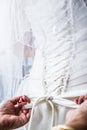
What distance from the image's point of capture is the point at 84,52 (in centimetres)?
70

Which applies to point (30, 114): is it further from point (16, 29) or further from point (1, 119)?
point (16, 29)

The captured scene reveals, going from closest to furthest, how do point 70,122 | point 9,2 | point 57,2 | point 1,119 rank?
point 70,122
point 1,119
point 57,2
point 9,2

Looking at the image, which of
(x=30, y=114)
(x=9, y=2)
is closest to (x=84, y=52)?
(x=30, y=114)

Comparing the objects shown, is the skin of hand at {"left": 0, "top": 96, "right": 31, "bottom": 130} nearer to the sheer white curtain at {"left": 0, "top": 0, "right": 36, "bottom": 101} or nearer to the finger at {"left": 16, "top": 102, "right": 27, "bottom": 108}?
the finger at {"left": 16, "top": 102, "right": 27, "bottom": 108}

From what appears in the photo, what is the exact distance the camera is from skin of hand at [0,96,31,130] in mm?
645

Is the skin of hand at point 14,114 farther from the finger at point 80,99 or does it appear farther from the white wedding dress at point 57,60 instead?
the finger at point 80,99

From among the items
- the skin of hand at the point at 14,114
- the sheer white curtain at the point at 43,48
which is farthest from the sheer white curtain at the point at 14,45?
the skin of hand at the point at 14,114

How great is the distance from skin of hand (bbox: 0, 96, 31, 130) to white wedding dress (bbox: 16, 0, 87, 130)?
25 mm

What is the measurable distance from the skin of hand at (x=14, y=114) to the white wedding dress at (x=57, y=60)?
0.08 feet

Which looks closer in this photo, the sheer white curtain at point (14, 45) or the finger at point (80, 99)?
the finger at point (80, 99)

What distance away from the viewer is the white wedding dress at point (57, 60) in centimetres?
65

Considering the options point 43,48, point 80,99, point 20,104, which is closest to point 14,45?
point 43,48

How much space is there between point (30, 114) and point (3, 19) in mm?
385

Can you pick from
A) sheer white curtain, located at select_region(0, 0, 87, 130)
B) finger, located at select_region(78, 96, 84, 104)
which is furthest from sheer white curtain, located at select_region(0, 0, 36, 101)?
finger, located at select_region(78, 96, 84, 104)
